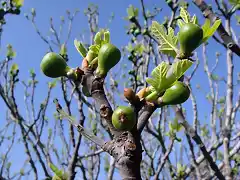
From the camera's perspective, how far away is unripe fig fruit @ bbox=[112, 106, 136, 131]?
83cm

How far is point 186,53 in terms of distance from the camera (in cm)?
102

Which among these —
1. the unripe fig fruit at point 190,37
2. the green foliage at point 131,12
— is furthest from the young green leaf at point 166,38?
the green foliage at point 131,12

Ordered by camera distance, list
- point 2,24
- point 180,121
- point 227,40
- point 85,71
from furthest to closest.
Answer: point 2,24 < point 180,121 < point 227,40 < point 85,71

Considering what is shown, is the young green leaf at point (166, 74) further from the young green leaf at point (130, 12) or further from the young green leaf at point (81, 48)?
the young green leaf at point (130, 12)

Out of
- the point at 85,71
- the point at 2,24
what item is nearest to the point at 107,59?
the point at 85,71

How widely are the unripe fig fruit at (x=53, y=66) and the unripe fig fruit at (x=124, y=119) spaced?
1.03 ft

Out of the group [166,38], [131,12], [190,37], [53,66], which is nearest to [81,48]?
[53,66]

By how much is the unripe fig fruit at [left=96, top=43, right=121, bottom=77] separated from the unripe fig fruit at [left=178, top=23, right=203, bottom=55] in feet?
0.61

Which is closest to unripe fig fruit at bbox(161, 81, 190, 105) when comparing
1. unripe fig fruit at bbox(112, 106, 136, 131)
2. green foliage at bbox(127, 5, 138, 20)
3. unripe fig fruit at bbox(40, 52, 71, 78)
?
unripe fig fruit at bbox(112, 106, 136, 131)

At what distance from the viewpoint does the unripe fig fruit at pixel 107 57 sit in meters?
0.99

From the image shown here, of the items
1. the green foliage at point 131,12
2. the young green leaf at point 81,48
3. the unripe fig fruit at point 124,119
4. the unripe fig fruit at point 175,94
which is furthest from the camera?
the green foliage at point 131,12

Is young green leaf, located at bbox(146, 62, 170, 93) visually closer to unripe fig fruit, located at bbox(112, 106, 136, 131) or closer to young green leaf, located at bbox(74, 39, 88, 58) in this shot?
unripe fig fruit, located at bbox(112, 106, 136, 131)

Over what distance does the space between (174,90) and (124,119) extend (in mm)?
189

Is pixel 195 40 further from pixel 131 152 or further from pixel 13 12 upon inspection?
pixel 13 12
